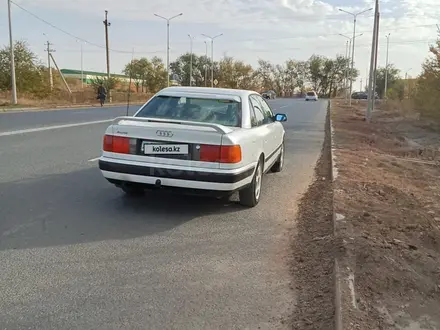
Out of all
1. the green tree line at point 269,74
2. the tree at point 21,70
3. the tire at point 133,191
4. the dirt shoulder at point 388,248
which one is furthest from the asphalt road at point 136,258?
the green tree line at point 269,74

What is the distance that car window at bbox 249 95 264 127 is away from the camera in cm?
712

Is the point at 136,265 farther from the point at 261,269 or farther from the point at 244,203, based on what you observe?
the point at 244,203

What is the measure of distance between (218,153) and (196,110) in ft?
4.25

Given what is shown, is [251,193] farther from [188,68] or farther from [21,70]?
[188,68]

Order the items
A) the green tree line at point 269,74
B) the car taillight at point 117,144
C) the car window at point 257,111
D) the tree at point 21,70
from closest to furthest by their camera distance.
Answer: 1. the car taillight at point 117,144
2. the car window at point 257,111
3. the tree at point 21,70
4. the green tree line at point 269,74

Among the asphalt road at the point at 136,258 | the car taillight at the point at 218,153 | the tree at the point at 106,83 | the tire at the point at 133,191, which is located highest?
the tree at the point at 106,83

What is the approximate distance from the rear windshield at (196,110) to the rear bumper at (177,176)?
962 mm

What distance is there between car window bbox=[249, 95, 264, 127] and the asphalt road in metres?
1.13

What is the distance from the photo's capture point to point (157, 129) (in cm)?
571

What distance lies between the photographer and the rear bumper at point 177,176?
5.60 meters

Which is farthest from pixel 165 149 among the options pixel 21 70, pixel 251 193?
pixel 21 70

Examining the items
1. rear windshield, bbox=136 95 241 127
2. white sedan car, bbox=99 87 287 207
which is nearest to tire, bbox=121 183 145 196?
white sedan car, bbox=99 87 287 207

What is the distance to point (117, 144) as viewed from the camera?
5.89 m

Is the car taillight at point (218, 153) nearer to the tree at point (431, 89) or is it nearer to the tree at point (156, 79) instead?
the tree at point (431, 89)
